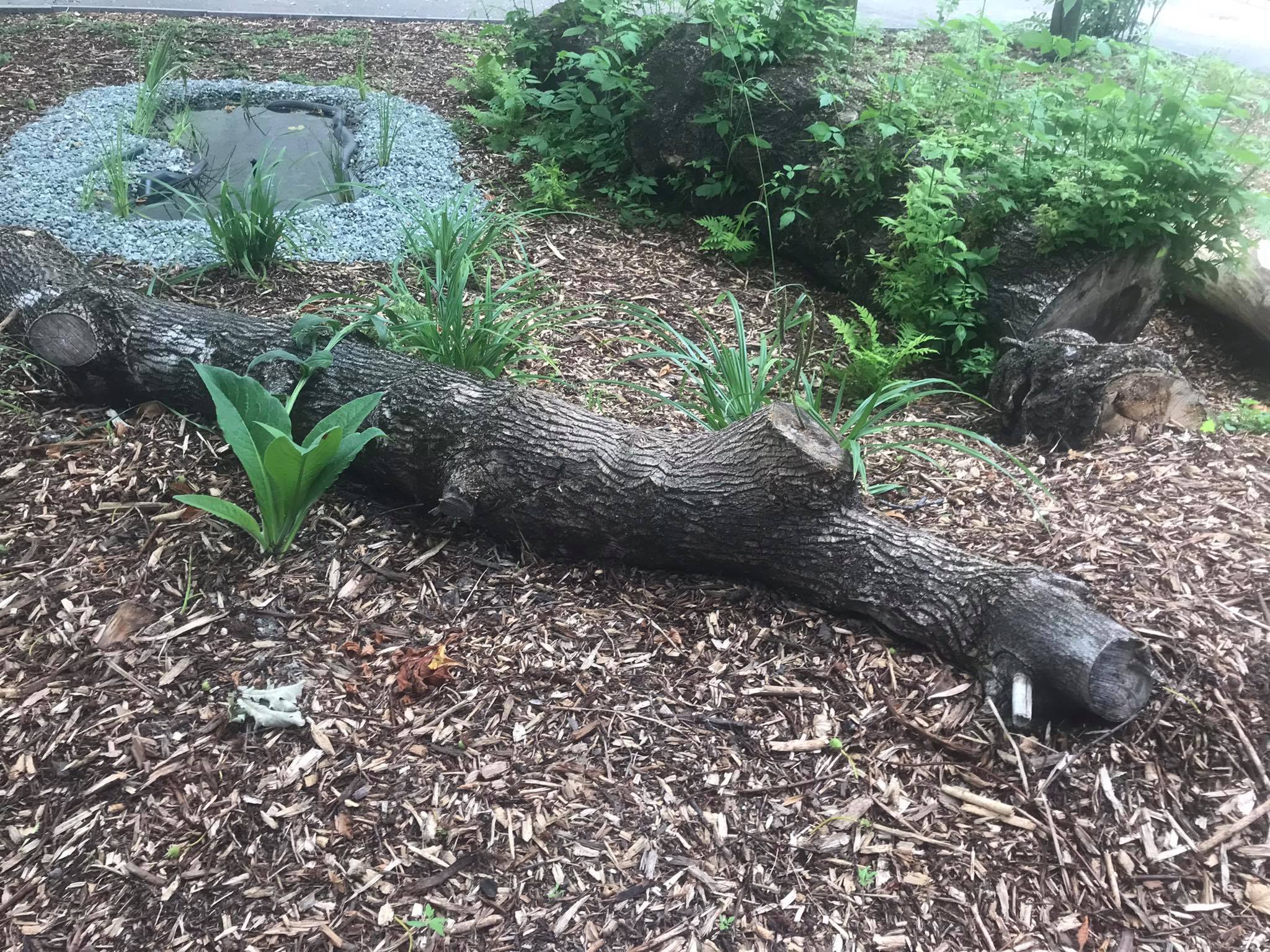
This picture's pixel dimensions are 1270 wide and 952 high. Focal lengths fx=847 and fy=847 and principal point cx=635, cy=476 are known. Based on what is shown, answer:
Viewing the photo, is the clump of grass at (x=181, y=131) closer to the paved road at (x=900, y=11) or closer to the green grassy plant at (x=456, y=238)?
the green grassy plant at (x=456, y=238)

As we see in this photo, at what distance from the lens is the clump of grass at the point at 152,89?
5.07 meters

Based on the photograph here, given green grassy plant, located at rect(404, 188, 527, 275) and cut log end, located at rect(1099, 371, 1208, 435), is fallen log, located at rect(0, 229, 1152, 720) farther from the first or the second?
cut log end, located at rect(1099, 371, 1208, 435)

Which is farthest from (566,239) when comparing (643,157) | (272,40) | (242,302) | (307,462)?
(272,40)

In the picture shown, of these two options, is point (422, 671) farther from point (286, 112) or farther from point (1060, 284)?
point (286, 112)

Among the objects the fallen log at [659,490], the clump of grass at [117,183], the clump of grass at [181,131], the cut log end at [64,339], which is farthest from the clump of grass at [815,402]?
the clump of grass at [181,131]

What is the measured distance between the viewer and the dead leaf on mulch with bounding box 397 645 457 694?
220cm

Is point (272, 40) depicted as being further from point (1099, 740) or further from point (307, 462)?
point (1099, 740)

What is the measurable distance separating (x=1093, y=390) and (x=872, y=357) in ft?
2.46

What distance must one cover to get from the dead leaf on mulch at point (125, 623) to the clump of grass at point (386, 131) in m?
3.47

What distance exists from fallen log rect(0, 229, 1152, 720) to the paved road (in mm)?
5430

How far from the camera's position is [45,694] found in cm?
214

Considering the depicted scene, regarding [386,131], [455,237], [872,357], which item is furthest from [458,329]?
[386,131]

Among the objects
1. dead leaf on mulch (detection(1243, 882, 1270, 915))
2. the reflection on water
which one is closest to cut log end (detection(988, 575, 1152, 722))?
dead leaf on mulch (detection(1243, 882, 1270, 915))

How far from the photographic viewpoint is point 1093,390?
2926 mm
